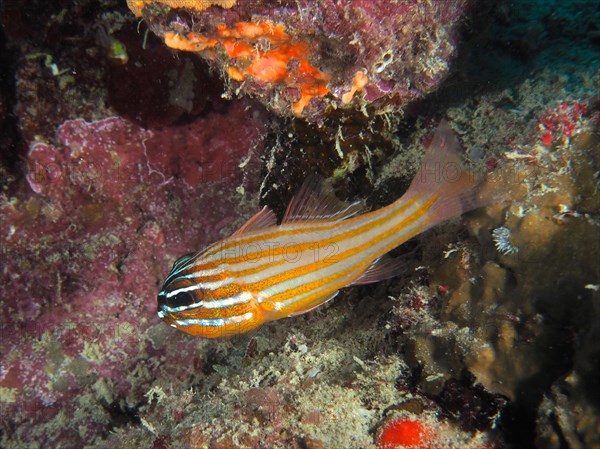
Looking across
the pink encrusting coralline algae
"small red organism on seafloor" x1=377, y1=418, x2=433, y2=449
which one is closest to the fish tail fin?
"small red organism on seafloor" x1=377, y1=418, x2=433, y2=449

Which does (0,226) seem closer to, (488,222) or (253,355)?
(253,355)

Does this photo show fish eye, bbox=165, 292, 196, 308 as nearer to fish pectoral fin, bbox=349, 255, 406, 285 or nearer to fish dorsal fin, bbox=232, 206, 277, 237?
fish dorsal fin, bbox=232, 206, 277, 237

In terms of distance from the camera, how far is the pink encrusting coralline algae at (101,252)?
4.49 m

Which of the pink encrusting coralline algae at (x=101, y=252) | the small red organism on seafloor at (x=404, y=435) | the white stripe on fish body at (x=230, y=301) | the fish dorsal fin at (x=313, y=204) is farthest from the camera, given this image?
the pink encrusting coralline algae at (x=101, y=252)

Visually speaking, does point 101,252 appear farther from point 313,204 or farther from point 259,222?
point 313,204

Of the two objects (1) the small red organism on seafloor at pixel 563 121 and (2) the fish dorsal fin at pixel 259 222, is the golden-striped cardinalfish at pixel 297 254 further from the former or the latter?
(1) the small red organism on seafloor at pixel 563 121

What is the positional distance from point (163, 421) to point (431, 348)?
8.18 feet

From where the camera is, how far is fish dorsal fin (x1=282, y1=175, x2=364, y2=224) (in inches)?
122

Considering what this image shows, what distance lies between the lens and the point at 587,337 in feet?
7.56

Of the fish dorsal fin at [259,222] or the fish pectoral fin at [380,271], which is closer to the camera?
the fish dorsal fin at [259,222]

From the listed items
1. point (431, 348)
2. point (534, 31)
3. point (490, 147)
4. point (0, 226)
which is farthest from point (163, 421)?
point (534, 31)

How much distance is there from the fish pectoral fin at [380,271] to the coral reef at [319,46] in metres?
1.49

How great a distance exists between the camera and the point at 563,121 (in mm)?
2969

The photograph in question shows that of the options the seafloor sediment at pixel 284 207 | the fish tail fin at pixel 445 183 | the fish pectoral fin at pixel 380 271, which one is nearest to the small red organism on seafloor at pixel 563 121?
the seafloor sediment at pixel 284 207
